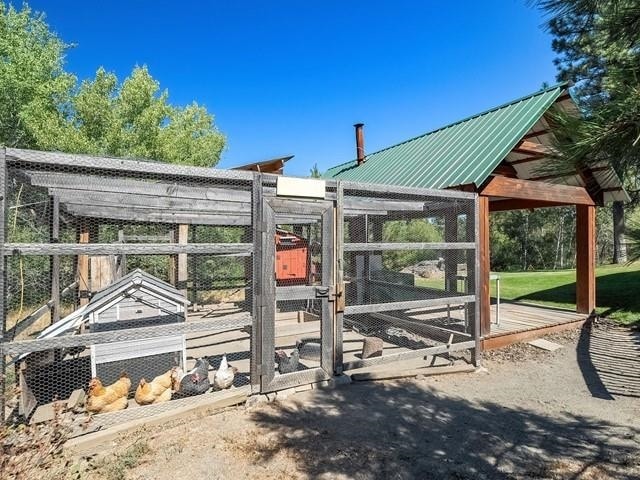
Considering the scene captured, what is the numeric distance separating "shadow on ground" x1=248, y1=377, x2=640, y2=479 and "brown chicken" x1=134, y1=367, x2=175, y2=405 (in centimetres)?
93

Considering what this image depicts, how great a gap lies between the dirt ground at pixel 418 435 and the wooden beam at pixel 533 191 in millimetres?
2994

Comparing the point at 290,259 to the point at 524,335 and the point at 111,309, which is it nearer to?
the point at 524,335

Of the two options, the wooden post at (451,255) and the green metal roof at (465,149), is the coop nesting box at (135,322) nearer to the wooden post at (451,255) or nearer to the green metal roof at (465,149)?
the wooden post at (451,255)

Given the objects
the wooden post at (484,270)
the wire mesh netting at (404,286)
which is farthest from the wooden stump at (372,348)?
the wooden post at (484,270)

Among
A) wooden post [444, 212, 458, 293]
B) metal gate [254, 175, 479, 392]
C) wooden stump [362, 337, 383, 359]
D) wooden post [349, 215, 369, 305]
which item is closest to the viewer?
metal gate [254, 175, 479, 392]

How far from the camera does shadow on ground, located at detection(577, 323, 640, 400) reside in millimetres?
4891

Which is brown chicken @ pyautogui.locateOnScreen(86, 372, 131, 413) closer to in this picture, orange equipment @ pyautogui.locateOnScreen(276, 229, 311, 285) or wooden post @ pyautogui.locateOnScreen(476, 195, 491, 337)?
wooden post @ pyautogui.locateOnScreen(476, 195, 491, 337)

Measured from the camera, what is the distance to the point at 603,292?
1081 cm

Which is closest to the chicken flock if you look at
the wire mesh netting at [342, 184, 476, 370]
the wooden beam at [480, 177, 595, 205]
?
the wire mesh netting at [342, 184, 476, 370]

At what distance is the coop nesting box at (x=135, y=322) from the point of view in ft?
12.3

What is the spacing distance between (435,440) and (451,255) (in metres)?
3.21

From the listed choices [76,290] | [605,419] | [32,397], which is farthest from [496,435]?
[76,290]

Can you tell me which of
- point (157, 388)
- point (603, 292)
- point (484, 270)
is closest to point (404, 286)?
point (484, 270)

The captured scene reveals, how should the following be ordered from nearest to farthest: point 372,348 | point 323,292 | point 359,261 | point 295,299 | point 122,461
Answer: point 122,461, point 295,299, point 323,292, point 372,348, point 359,261
